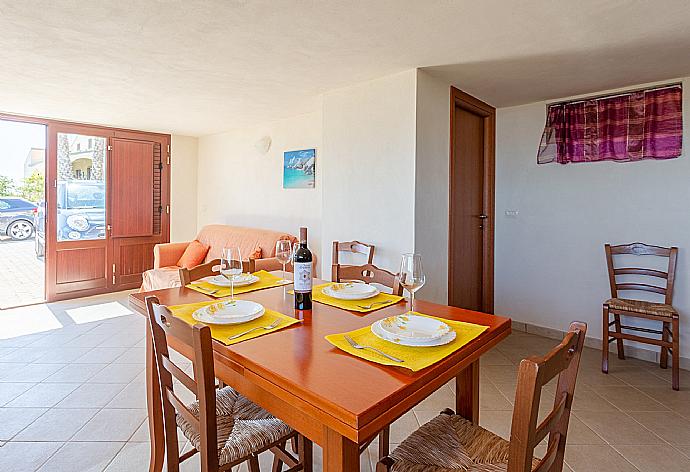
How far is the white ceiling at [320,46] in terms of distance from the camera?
211 cm

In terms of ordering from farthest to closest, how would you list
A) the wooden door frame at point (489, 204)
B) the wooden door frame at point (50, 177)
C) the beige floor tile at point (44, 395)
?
1. the wooden door frame at point (50, 177)
2. the wooden door frame at point (489, 204)
3. the beige floor tile at point (44, 395)

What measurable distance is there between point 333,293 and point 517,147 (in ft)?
10.0

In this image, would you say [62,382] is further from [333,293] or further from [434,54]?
[434,54]

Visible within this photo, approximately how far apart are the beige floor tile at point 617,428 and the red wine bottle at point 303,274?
187 centimetres

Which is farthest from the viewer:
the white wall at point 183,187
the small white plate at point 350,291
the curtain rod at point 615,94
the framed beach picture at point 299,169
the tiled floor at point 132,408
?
the white wall at point 183,187

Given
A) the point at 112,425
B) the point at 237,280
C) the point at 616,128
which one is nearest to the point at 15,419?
the point at 112,425

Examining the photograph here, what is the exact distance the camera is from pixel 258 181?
5363 millimetres

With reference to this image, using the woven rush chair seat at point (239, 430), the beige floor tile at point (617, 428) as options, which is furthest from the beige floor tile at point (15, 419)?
the beige floor tile at point (617, 428)

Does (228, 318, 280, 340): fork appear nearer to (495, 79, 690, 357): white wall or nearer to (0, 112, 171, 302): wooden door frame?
(495, 79, 690, 357): white wall

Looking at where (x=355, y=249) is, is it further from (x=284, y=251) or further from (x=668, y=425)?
(x=668, y=425)

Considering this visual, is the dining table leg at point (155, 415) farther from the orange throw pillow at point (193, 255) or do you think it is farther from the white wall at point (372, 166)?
the orange throw pillow at point (193, 255)

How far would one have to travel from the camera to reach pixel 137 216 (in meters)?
5.78

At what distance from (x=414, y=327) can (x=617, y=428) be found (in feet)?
5.90

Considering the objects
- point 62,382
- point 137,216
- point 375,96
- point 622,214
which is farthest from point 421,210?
point 137,216
